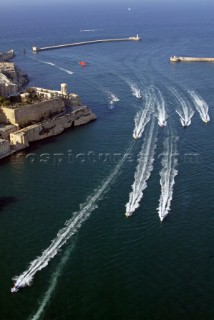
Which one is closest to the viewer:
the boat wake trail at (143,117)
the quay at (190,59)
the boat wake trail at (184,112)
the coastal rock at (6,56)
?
the boat wake trail at (143,117)

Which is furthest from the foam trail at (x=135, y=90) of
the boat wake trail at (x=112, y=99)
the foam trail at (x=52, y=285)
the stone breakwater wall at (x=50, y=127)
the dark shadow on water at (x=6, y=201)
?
the foam trail at (x=52, y=285)

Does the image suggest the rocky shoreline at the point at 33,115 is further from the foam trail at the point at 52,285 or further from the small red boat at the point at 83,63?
the small red boat at the point at 83,63

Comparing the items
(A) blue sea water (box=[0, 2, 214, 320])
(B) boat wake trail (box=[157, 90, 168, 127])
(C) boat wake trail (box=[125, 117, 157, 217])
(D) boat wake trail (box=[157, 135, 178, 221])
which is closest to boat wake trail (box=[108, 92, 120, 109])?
(A) blue sea water (box=[0, 2, 214, 320])

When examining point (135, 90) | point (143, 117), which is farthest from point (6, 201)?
point (135, 90)

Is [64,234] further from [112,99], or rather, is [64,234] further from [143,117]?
[112,99]

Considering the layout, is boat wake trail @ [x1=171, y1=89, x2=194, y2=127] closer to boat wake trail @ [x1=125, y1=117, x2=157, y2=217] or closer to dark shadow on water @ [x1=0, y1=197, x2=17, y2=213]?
boat wake trail @ [x1=125, y1=117, x2=157, y2=217]

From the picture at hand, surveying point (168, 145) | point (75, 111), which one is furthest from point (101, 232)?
point (75, 111)
